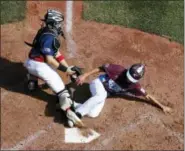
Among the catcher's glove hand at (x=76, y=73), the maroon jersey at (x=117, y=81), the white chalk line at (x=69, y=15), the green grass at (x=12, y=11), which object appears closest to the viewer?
the catcher's glove hand at (x=76, y=73)

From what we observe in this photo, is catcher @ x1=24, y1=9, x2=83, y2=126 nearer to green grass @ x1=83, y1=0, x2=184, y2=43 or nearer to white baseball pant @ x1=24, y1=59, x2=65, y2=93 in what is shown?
white baseball pant @ x1=24, y1=59, x2=65, y2=93

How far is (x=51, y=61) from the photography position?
10.5 metres

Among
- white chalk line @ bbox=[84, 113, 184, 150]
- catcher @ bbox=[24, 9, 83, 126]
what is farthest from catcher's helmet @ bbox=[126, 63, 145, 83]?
catcher @ bbox=[24, 9, 83, 126]

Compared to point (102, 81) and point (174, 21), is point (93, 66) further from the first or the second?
point (174, 21)

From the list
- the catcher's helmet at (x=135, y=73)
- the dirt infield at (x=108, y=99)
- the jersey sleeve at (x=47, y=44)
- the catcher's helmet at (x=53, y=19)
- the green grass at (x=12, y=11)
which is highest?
the catcher's helmet at (x=53, y=19)

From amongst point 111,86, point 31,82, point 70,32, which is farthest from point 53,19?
point 70,32

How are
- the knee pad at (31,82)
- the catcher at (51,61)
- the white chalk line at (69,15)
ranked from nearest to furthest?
the catcher at (51,61) → the knee pad at (31,82) → the white chalk line at (69,15)

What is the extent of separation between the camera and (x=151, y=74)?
470 inches

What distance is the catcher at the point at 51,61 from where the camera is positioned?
34.1 ft

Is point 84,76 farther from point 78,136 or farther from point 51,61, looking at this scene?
point 78,136

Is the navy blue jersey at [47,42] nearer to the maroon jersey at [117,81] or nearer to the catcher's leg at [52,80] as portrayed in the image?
the catcher's leg at [52,80]

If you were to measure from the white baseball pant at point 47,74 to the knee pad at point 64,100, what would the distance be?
0.10 m

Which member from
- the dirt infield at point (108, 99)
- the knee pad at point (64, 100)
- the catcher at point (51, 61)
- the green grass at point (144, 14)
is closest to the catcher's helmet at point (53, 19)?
the catcher at point (51, 61)

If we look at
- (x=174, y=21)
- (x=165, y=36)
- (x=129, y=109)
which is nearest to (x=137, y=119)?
(x=129, y=109)
